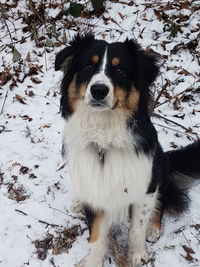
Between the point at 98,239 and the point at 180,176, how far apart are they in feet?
3.77

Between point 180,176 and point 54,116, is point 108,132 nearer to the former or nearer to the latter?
point 180,176

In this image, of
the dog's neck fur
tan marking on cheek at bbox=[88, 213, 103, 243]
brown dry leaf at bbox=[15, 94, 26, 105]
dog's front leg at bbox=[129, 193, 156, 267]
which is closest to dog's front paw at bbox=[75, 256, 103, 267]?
tan marking on cheek at bbox=[88, 213, 103, 243]

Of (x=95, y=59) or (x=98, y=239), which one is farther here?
(x=98, y=239)

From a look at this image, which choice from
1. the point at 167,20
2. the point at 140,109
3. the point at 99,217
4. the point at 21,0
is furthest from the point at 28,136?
the point at 21,0

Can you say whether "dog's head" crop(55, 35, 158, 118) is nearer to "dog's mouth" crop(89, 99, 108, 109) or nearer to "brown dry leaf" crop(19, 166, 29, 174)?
"dog's mouth" crop(89, 99, 108, 109)

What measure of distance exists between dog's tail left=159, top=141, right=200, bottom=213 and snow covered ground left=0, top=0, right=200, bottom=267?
133 millimetres

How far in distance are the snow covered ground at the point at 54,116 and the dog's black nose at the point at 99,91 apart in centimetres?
79

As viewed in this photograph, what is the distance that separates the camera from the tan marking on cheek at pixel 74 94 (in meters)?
2.84

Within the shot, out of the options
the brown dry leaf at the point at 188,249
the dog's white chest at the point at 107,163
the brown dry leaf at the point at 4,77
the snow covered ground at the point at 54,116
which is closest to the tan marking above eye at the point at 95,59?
the dog's white chest at the point at 107,163

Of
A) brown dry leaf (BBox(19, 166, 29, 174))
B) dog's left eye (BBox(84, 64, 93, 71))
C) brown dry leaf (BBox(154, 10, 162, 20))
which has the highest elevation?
brown dry leaf (BBox(154, 10, 162, 20))

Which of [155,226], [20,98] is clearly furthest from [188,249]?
[20,98]

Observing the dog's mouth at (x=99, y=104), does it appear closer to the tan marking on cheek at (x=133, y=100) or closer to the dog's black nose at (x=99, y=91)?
the dog's black nose at (x=99, y=91)

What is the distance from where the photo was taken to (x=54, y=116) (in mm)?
5207

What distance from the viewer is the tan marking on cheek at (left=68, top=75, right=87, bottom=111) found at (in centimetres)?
284
